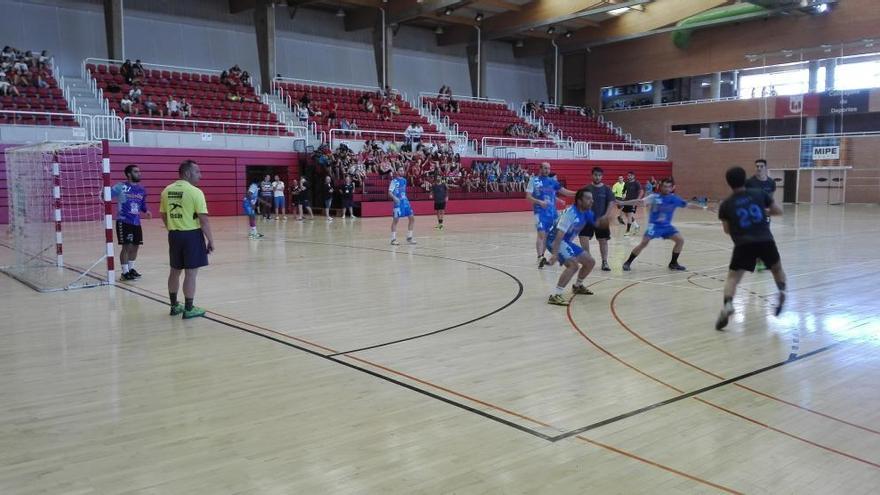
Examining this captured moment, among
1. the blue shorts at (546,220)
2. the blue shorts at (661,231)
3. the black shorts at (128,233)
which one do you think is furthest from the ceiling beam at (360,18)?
the black shorts at (128,233)

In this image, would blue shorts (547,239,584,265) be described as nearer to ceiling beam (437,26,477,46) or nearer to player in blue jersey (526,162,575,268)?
player in blue jersey (526,162,575,268)

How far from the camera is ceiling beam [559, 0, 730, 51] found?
3531 cm

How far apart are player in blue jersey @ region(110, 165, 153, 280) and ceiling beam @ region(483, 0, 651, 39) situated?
27.8m

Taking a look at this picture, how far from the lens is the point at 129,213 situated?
10289mm

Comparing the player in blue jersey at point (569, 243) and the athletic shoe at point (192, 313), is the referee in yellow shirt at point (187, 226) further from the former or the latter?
the player in blue jersey at point (569, 243)

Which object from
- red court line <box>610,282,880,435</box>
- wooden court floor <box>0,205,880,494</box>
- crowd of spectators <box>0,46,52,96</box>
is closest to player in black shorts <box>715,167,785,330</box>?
wooden court floor <box>0,205,880,494</box>

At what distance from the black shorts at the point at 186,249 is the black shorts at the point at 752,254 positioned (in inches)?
227

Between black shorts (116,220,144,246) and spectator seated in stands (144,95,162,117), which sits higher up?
spectator seated in stands (144,95,162,117)

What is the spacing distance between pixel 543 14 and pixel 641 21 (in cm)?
647

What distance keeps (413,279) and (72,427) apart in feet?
21.7

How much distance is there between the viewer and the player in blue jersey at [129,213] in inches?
401

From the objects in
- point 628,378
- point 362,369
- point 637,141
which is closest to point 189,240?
point 362,369

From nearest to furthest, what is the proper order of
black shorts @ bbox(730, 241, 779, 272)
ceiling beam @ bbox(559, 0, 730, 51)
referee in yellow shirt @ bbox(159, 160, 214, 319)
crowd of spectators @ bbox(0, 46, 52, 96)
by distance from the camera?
black shorts @ bbox(730, 241, 779, 272) < referee in yellow shirt @ bbox(159, 160, 214, 319) < crowd of spectators @ bbox(0, 46, 52, 96) < ceiling beam @ bbox(559, 0, 730, 51)

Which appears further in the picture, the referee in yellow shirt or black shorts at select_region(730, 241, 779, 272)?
the referee in yellow shirt
